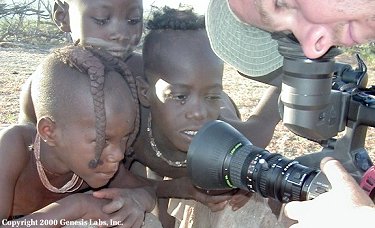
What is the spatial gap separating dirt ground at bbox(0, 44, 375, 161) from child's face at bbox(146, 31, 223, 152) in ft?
5.69

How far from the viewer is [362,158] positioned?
143 centimetres

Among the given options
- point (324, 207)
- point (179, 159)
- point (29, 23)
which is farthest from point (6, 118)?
point (29, 23)

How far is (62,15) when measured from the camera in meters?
2.15

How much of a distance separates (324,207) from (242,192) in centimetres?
72

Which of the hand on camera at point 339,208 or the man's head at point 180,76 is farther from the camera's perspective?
Answer: the man's head at point 180,76

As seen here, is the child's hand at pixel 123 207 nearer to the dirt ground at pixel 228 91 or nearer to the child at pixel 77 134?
the child at pixel 77 134

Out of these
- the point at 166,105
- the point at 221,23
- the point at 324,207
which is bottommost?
the point at 166,105

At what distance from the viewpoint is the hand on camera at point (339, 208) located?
3.15 ft

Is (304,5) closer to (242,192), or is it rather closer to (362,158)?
(362,158)

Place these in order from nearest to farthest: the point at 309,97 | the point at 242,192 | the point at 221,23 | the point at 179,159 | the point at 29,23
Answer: the point at 309,97, the point at 221,23, the point at 242,192, the point at 179,159, the point at 29,23

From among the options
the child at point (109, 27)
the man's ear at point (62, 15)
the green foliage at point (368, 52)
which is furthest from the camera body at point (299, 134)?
the green foliage at point (368, 52)

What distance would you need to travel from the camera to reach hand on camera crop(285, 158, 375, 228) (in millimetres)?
960

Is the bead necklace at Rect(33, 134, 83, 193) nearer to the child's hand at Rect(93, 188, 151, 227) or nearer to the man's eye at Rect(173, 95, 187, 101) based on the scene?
the child's hand at Rect(93, 188, 151, 227)

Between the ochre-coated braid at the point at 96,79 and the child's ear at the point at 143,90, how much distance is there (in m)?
0.33
